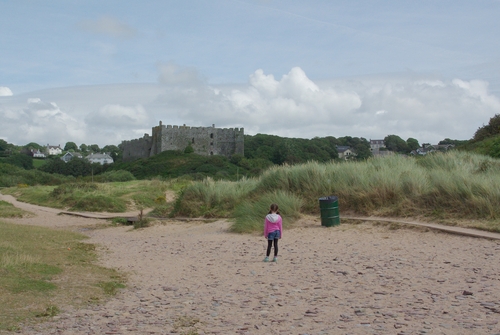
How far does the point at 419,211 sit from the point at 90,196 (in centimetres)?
1793

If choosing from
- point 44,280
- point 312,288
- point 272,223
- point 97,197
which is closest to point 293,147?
point 97,197

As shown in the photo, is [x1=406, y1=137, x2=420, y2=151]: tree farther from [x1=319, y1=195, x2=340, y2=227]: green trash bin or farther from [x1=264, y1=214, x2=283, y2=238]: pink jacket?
[x1=264, y1=214, x2=283, y2=238]: pink jacket

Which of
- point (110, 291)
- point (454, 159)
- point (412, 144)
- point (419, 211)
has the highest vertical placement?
point (412, 144)

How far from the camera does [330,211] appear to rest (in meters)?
13.8

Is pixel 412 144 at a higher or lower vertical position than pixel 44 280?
higher

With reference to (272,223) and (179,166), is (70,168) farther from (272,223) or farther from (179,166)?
(272,223)

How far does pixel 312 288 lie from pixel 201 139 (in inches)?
2940

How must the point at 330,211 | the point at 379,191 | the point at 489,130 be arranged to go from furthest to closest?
the point at 489,130 → the point at 379,191 → the point at 330,211

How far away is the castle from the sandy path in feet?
225

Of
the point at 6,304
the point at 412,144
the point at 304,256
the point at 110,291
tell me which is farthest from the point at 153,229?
the point at 412,144

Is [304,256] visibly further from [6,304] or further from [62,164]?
[62,164]

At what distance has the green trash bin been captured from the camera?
1373cm

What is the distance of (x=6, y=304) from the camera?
6559mm

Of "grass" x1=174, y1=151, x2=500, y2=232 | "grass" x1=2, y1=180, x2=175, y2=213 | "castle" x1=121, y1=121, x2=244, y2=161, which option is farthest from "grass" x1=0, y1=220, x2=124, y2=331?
"castle" x1=121, y1=121, x2=244, y2=161
